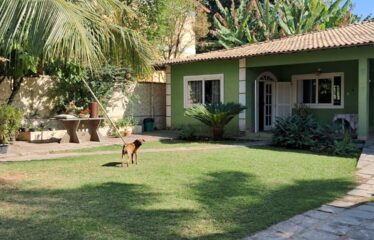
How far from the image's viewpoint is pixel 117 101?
1836 centimetres

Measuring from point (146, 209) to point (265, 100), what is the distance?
13.0 m

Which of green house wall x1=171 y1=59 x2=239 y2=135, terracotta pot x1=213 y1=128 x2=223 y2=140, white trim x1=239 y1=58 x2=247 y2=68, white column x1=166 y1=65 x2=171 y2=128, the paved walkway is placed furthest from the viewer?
white column x1=166 y1=65 x2=171 y2=128

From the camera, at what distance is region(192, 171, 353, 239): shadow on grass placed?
17.2ft

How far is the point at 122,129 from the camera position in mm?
17812

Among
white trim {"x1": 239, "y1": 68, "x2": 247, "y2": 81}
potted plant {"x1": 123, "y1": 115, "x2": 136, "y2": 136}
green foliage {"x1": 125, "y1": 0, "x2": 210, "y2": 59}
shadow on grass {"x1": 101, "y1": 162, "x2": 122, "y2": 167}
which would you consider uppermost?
green foliage {"x1": 125, "y1": 0, "x2": 210, "y2": 59}

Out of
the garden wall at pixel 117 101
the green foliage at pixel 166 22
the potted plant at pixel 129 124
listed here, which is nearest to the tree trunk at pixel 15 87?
the garden wall at pixel 117 101

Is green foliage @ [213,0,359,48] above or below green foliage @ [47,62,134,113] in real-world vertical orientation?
above

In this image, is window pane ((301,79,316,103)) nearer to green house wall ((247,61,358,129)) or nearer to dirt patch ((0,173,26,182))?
green house wall ((247,61,358,129))

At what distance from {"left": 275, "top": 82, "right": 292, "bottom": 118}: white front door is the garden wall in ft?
17.6

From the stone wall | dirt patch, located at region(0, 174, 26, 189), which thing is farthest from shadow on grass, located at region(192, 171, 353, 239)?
the stone wall

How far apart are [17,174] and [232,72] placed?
10533mm

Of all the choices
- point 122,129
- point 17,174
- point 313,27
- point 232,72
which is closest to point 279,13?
point 313,27

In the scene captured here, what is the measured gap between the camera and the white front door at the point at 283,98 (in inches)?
728

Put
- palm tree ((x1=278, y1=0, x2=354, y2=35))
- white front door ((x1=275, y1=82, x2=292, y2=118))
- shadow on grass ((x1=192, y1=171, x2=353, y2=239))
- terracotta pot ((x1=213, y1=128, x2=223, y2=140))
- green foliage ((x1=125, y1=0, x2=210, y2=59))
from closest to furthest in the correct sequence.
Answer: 1. shadow on grass ((x1=192, y1=171, x2=353, y2=239))
2. terracotta pot ((x1=213, y1=128, x2=223, y2=140))
3. white front door ((x1=275, y1=82, x2=292, y2=118))
4. green foliage ((x1=125, y1=0, x2=210, y2=59))
5. palm tree ((x1=278, y1=0, x2=354, y2=35))
